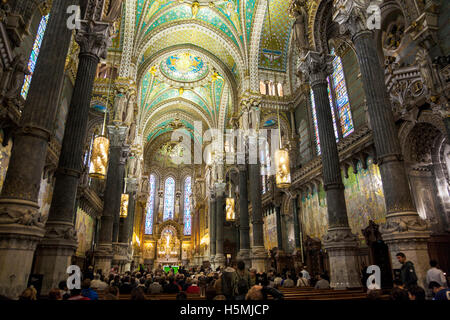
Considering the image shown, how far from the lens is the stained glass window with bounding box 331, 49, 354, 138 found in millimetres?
14047

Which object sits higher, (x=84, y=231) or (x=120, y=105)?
(x=120, y=105)

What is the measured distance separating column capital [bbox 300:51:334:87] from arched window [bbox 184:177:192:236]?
30.9 m

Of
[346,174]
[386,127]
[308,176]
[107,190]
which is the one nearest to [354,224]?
[346,174]

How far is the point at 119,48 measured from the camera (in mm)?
16719

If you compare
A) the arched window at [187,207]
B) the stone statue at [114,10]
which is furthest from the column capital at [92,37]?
the arched window at [187,207]

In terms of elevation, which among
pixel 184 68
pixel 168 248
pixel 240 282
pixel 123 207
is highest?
pixel 184 68

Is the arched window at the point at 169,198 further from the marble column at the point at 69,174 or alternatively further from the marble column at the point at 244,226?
the marble column at the point at 69,174

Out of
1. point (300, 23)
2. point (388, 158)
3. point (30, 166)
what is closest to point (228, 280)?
point (30, 166)

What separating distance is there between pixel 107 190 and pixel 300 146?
38.4ft

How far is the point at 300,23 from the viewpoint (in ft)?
35.0

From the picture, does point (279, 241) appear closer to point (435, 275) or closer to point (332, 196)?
point (332, 196)

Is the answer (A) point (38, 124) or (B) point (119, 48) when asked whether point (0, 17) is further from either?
(B) point (119, 48)

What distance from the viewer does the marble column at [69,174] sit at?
20.3ft

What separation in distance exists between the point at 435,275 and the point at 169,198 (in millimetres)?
35874
